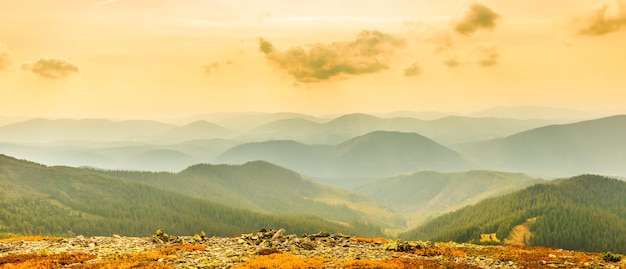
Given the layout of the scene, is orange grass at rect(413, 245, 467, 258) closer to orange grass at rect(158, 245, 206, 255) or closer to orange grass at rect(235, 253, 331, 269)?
orange grass at rect(235, 253, 331, 269)

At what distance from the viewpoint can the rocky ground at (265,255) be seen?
36281 millimetres

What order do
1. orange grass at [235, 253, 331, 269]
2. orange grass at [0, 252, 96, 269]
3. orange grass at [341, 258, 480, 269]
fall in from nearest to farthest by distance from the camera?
1. orange grass at [0, 252, 96, 269]
2. orange grass at [341, 258, 480, 269]
3. orange grass at [235, 253, 331, 269]

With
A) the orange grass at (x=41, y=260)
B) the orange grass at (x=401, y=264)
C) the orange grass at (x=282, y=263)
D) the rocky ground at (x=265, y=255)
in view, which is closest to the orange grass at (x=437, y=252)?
the rocky ground at (x=265, y=255)

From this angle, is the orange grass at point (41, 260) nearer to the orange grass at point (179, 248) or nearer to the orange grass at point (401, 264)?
the orange grass at point (179, 248)

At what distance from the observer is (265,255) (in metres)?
41.5

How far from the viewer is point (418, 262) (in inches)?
1531

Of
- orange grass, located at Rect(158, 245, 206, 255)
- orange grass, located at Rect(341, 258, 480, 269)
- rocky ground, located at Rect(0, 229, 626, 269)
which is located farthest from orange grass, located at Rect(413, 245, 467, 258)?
orange grass, located at Rect(158, 245, 206, 255)

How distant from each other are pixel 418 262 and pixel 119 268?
1154 inches

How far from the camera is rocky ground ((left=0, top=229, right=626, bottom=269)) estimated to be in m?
36.3

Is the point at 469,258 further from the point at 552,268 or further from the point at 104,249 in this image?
the point at 104,249

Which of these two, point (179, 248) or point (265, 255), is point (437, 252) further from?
point (179, 248)

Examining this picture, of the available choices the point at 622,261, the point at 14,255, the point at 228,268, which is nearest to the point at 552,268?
the point at 622,261

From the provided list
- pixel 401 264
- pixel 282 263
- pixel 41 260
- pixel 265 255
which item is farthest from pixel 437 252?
pixel 41 260

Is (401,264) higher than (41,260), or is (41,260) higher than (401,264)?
(401,264)
